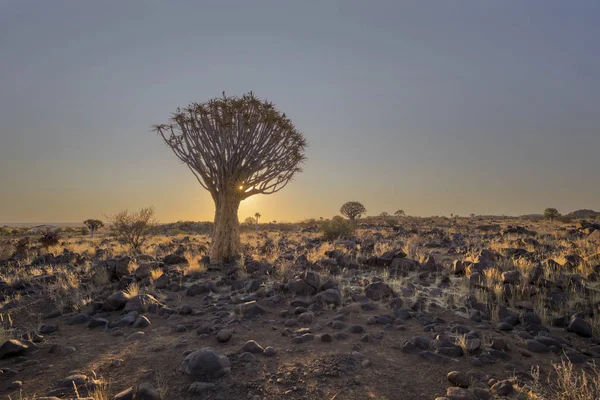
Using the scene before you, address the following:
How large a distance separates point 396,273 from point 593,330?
427 centimetres

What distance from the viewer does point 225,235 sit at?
12.2 m

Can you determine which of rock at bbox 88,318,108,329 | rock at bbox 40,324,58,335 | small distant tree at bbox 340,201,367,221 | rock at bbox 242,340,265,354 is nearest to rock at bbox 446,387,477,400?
rock at bbox 242,340,265,354

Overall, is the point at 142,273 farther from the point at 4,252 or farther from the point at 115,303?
the point at 4,252

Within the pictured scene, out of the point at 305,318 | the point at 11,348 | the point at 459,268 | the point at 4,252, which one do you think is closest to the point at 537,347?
the point at 305,318

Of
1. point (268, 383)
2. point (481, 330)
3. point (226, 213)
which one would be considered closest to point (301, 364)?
point (268, 383)

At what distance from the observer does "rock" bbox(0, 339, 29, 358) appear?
4902 mm

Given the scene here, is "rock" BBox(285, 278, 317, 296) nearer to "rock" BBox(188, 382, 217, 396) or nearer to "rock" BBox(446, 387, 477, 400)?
"rock" BBox(188, 382, 217, 396)

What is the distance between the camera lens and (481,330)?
5543 millimetres

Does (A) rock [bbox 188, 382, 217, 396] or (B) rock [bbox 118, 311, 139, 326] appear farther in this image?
(B) rock [bbox 118, 311, 139, 326]

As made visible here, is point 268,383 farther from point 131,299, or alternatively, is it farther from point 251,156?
point 251,156

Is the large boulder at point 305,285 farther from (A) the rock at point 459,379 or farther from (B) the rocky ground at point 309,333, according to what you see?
(A) the rock at point 459,379

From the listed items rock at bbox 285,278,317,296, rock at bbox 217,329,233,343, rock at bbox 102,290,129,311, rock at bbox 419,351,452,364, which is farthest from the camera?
rock at bbox 285,278,317,296

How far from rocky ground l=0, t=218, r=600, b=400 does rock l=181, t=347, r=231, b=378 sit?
15 millimetres

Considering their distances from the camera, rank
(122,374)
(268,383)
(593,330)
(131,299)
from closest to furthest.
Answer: (268,383), (122,374), (593,330), (131,299)
